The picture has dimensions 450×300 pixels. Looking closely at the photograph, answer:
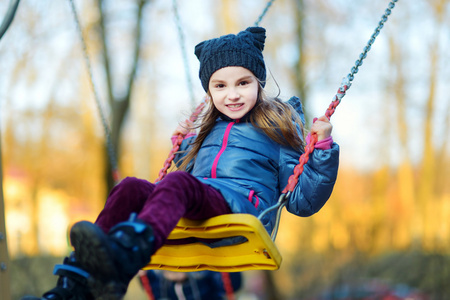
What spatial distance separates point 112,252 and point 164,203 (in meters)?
0.30

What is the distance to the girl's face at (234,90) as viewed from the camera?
2373 millimetres

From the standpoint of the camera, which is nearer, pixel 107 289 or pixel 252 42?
pixel 107 289

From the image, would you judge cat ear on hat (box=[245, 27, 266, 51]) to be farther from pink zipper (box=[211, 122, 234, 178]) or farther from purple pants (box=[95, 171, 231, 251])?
purple pants (box=[95, 171, 231, 251])

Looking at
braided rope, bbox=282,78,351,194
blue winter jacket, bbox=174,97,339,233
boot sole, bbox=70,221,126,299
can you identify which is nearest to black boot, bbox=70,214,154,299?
boot sole, bbox=70,221,126,299

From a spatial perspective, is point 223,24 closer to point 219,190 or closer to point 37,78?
point 37,78

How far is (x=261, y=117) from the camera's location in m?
2.44

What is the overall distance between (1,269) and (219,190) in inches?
40.8

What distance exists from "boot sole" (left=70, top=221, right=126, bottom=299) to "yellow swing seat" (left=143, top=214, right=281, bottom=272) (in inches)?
21.0

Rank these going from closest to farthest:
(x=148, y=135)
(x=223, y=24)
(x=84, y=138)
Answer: (x=223, y=24), (x=84, y=138), (x=148, y=135)

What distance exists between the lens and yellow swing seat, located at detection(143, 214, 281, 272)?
1960 mm

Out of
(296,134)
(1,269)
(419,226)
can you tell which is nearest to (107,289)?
(1,269)

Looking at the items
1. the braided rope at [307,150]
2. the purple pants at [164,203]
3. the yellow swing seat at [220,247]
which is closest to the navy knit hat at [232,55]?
the braided rope at [307,150]

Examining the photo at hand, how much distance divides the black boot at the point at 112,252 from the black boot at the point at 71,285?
199 mm

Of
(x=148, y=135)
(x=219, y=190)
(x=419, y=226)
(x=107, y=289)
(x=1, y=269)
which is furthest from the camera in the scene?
(x=148, y=135)
